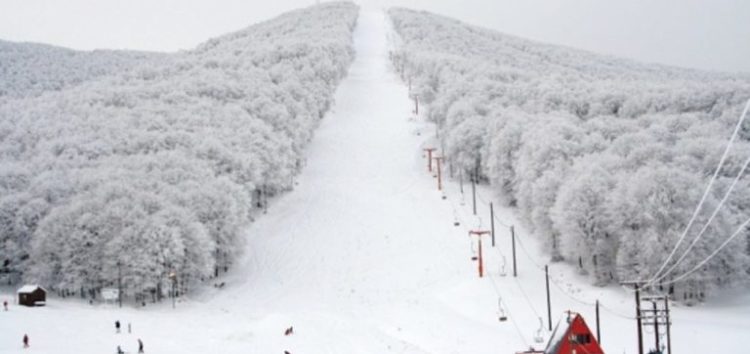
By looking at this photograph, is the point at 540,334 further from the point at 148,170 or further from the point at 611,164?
the point at 148,170

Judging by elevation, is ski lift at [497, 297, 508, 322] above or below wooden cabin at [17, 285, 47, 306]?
below

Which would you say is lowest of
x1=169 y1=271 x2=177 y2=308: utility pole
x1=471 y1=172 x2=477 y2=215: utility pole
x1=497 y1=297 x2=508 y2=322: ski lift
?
x1=497 y1=297 x2=508 y2=322: ski lift

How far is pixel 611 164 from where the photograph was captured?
2539 inches

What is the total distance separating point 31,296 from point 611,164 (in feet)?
150

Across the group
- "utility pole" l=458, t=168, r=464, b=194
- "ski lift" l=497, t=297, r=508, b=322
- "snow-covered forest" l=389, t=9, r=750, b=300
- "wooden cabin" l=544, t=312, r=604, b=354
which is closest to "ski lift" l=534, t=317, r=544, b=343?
"ski lift" l=497, t=297, r=508, b=322

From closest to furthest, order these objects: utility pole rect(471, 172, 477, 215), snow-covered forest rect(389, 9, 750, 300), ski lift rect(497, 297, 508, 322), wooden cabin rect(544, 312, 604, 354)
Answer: wooden cabin rect(544, 312, 604, 354) < ski lift rect(497, 297, 508, 322) < snow-covered forest rect(389, 9, 750, 300) < utility pole rect(471, 172, 477, 215)

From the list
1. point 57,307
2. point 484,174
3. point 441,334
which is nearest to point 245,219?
point 57,307

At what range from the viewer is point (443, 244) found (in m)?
70.6


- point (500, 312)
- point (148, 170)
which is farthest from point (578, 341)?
point (148, 170)

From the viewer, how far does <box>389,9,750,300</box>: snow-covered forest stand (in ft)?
179

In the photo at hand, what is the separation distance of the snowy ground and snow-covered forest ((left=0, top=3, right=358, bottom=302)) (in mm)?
3513

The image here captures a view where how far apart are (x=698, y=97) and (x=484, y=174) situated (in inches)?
1081

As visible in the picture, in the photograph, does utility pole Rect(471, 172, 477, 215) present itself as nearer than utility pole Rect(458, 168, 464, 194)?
Yes

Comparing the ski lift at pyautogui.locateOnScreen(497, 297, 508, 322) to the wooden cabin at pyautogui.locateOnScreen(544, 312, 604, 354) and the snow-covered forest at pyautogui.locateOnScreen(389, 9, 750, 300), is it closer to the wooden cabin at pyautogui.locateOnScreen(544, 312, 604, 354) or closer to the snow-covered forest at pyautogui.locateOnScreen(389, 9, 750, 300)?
the snow-covered forest at pyautogui.locateOnScreen(389, 9, 750, 300)
